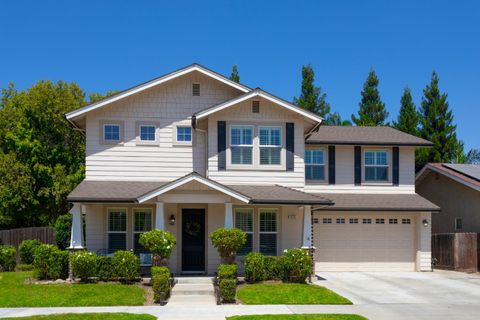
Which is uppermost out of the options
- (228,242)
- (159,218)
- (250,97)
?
(250,97)

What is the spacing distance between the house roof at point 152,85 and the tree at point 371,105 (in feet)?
83.0

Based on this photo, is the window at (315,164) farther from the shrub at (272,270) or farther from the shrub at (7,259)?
the shrub at (7,259)

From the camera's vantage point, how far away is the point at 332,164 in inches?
902

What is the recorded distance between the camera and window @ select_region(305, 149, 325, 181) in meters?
22.9

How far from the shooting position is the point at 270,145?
20.2 meters

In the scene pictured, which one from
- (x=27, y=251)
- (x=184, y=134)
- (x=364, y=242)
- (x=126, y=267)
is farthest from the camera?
(x=27, y=251)

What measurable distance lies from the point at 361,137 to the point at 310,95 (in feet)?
69.5

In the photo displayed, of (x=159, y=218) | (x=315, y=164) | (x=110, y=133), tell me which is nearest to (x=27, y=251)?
(x=110, y=133)

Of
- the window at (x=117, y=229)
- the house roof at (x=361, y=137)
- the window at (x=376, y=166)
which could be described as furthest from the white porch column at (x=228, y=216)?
the window at (x=376, y=166)

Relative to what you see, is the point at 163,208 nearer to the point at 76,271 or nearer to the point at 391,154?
the point at 76,271

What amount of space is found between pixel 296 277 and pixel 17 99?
24.5 metres

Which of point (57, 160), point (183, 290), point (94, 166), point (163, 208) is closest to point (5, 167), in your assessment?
point (57, 160)

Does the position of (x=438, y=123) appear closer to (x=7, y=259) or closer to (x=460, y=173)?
(x=460, y=173)

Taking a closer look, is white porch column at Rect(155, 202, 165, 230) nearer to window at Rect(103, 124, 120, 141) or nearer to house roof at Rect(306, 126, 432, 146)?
window at Rect(103, 124, 120, 141)
